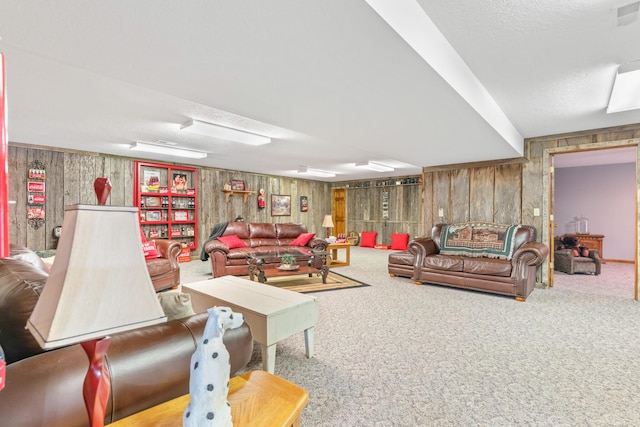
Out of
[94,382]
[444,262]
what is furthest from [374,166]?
[94,382]

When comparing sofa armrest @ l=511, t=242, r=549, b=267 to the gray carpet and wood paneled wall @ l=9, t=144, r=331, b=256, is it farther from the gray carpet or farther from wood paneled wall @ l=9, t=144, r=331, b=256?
wood paneled wall @ l=9, t=144, r=331, b=256

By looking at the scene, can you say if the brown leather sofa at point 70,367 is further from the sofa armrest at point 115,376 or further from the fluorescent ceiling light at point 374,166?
the fluorescent ceiling light at point 374,166

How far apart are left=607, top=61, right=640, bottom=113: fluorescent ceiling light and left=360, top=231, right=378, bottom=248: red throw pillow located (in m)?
7.23

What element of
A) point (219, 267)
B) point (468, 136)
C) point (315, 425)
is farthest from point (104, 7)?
point (219, 267)

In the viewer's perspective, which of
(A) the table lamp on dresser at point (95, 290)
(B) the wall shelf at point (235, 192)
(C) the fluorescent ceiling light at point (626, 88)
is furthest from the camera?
(B) the wall shelf at point (235, 192)

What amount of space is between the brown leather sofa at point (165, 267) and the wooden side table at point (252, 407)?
3.45 metres

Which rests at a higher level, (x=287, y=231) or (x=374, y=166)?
(x=374, y=166)

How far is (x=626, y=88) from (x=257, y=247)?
5.31m

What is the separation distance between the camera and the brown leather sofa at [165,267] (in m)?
4.18

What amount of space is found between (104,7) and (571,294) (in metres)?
5.68

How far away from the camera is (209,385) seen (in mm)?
893

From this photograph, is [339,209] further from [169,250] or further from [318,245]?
[169,250]

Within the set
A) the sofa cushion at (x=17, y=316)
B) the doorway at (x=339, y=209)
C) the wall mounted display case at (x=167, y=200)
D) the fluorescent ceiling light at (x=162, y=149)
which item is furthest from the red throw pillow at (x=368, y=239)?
the sofa cushion at (x=17, y=316)

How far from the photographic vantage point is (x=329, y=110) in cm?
286
